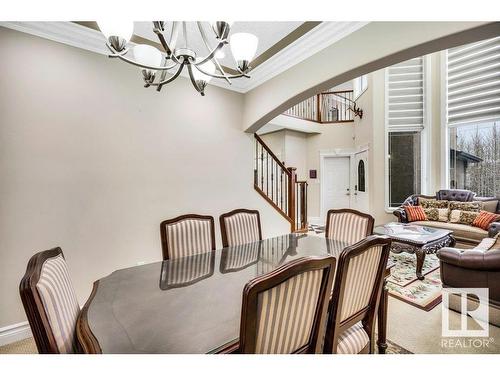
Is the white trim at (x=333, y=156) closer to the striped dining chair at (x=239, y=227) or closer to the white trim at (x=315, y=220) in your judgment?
the white trim at (x=315, y=220)

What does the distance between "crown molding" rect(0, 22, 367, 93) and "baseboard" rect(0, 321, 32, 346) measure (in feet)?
8.26

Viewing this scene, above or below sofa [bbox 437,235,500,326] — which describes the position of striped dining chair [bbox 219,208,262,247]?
above

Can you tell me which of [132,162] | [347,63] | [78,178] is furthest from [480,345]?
[78,178]

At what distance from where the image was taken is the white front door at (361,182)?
616cm

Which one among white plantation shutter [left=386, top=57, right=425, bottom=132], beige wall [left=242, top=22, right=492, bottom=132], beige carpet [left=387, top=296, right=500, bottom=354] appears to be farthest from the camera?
white plantation shutter [left=386, top=57, right=425, bottom=132]

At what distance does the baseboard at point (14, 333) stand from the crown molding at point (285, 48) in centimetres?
252

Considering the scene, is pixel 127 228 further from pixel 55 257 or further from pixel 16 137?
pixel 55 257

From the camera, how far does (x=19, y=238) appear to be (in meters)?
2.06

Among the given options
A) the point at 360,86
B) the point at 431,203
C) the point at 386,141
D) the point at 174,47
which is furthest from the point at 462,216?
the point at 174,47

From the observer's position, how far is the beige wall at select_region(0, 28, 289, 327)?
6.72ft

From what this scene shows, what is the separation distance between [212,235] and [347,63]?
79.0 inches

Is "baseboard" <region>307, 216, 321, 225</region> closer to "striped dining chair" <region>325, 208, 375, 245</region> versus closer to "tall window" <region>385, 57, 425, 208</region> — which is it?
"tall window" <region>385, 57, 425, 208</region>

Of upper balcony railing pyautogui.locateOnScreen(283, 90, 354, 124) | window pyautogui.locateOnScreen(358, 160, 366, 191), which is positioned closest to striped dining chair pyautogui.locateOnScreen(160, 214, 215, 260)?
upper balcony railing pyautogui.locateOnScreen(283, 90, 354, 124)

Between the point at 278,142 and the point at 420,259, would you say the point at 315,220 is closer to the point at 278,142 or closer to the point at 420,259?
the point at 278,142
